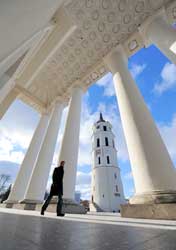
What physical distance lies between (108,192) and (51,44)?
33036 millimetres

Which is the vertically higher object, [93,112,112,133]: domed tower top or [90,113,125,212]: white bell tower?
[93,112,112,133]: domed tower top

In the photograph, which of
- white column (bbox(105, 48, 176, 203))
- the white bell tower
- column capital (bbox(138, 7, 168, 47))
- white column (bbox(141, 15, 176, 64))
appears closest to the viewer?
white column (bbox(105, 48, 176, 203))

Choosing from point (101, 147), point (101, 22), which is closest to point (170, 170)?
point (101, 22)

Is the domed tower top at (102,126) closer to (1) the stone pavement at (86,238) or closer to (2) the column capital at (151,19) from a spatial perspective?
(2) the column capital at (151,19)

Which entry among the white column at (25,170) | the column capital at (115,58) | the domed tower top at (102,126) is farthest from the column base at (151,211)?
the domed tower top at (102,126)

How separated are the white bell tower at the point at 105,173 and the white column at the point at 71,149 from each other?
29497mm

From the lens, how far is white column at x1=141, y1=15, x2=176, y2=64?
5520 millimetres

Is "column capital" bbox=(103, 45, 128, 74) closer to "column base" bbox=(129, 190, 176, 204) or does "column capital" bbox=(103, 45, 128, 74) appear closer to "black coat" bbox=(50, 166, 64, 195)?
"black coat" bbox=(50, 166, 64, 195)

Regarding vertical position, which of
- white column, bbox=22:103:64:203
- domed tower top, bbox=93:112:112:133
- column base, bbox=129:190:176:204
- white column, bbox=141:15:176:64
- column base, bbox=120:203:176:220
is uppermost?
domed tower top, bbox=93:112:112:133

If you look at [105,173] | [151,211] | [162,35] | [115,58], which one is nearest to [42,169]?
[151,211]

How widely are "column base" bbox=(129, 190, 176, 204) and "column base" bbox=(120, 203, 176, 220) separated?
105 millimetres

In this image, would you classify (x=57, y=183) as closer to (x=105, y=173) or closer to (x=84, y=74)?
(x=84, y=74)

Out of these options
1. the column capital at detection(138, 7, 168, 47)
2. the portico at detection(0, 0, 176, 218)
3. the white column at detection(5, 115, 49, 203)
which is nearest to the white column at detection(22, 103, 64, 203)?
the portico at detection(0, 0, 176, 218)

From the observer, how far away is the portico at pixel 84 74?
13.7 ft
